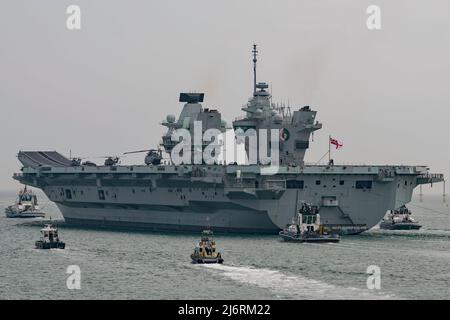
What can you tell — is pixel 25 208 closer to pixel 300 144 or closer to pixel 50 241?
pixel 300 144

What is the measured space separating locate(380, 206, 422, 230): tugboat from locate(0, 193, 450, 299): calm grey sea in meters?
16.0

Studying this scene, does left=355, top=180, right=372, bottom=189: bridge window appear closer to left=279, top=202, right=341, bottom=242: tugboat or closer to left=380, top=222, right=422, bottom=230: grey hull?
left=279, top=202, right=341, bottom=242: tugboat

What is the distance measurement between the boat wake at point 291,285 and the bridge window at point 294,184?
17.8 meters

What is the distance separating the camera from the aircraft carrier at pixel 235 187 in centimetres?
6644

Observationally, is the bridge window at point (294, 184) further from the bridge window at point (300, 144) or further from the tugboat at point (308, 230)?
the bridge window at point (300, 144)

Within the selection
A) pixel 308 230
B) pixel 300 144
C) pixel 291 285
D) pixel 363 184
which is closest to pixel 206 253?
pixel 291 285

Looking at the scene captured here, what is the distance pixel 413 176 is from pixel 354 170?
5.14 metres

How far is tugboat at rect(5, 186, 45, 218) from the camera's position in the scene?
10669 centimetres

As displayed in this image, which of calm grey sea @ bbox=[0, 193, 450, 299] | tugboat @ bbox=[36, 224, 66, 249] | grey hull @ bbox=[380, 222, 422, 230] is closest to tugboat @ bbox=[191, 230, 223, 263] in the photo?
calm grey sea @ bbox=[0, 193, 450, 299]

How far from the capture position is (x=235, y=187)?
66375mm

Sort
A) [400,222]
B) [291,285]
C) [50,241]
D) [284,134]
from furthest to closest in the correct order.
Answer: [400,222], [284,134], [50,241], [291,285]

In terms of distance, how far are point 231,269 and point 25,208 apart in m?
62.9

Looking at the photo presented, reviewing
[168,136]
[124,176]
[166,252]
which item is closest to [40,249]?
[166,252]

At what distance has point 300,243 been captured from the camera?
61.2m
